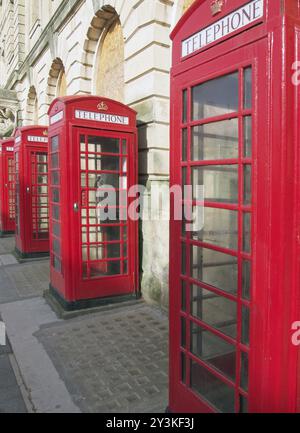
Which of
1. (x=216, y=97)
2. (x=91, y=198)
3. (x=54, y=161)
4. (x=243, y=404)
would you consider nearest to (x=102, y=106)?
(x=54, y=161)

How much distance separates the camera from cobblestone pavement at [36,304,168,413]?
289 cm

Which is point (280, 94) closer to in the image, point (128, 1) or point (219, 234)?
point (219, 234)

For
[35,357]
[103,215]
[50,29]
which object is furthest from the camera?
[50,29]

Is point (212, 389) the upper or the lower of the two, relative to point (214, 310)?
lower

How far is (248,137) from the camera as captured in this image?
1.85m

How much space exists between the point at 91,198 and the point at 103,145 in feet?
2.35

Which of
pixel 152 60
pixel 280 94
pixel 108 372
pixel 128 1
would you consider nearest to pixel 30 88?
pixel 128 1

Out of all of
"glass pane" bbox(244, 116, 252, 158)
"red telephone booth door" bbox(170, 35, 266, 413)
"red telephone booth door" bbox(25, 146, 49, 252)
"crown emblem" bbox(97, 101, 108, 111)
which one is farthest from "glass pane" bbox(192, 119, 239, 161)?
"red telephone booth door" bbox(25, 146, 49, 252)

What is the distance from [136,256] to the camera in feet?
17.1

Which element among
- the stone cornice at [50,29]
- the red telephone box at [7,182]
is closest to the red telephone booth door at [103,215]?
the stone cornice at [50,29]

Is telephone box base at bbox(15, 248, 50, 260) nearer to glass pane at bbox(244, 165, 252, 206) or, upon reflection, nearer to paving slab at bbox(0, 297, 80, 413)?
paving slab at bbox(0, 297, 80, 413)

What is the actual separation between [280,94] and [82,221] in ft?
11.6

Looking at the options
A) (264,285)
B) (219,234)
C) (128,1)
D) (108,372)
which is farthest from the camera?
(128,1)

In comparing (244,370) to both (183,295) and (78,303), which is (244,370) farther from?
(78,303)
